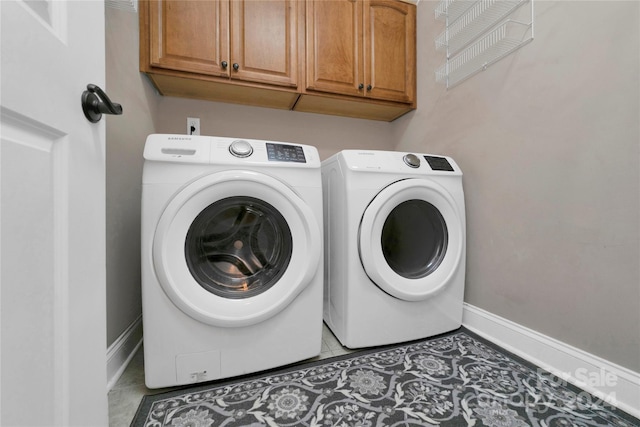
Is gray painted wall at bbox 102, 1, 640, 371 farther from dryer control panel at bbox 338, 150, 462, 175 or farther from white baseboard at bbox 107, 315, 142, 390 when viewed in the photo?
dryer control panel at bbox 338, 150, 462, 175

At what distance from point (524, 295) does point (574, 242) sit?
0.98 feet

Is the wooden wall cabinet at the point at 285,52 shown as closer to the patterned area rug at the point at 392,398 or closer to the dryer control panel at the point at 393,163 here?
the dryer control panel at the point at 393,163

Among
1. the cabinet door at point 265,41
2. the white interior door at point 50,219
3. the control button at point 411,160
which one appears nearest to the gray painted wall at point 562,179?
the control button at point 411,160

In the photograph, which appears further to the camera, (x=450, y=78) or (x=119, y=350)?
(x=450, y=78)

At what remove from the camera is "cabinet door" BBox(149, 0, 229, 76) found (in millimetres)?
1306

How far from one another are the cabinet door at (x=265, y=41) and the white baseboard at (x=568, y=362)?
164cm

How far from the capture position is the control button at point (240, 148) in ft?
3.10

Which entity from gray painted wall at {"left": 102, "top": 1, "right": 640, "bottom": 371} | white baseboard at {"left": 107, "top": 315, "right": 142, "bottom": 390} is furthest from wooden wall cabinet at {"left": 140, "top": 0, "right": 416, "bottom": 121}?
white baseboard at {"left": 107, "top": 315, "right": 142, "bottom": 390}

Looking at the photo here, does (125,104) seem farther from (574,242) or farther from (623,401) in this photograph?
(623,401)

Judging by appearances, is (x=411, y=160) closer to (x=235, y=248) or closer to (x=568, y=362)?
(x=235, y=248)

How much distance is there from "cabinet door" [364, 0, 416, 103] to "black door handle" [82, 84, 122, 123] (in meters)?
1.48

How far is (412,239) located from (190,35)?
152 cm

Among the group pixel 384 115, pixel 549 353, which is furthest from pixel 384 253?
pixel 384 115

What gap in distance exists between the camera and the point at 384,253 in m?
1.18
